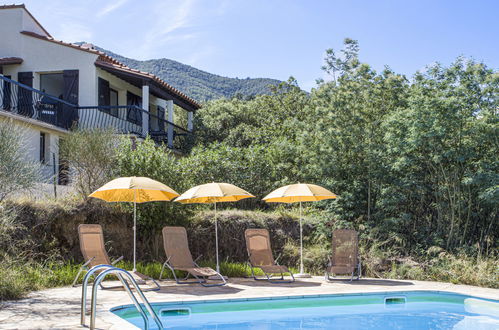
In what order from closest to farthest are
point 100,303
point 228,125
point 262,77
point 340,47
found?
point 100,303, point 340,47, point 228,125, point 262,77

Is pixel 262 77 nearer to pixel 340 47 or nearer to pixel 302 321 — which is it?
pixel 340 47

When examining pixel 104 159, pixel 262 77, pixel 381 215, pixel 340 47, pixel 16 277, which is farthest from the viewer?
pixel 262 77

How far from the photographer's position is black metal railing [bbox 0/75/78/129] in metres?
15.8

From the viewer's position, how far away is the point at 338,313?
8695 mm

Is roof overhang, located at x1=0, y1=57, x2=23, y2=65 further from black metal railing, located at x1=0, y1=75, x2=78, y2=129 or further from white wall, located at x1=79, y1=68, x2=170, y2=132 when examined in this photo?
white wall, located at x1=79, y1=68, x2=170, y2=132

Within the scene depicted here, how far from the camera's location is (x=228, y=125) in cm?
2539

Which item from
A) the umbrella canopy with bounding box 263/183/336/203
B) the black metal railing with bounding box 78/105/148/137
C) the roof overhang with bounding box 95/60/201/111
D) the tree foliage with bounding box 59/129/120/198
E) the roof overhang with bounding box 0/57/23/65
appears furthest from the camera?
the roof overhang with bounding box 95/60/201/111

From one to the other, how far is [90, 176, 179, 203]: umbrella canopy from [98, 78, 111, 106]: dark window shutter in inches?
371

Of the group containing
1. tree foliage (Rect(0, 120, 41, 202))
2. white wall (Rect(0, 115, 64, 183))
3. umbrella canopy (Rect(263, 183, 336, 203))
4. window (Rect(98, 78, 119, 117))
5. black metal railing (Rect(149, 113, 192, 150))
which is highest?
window (Rect(98, 78, 119, 117))

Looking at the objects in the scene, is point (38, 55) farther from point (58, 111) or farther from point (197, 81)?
point (197, 81)

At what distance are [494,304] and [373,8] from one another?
32.2 ft

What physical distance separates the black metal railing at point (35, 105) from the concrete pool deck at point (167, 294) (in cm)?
832

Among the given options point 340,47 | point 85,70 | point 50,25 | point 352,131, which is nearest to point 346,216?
point 352,131

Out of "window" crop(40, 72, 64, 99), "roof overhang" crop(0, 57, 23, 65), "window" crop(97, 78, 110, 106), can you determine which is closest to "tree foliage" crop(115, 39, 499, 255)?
"window" crop(97, 78, 110, 106)
